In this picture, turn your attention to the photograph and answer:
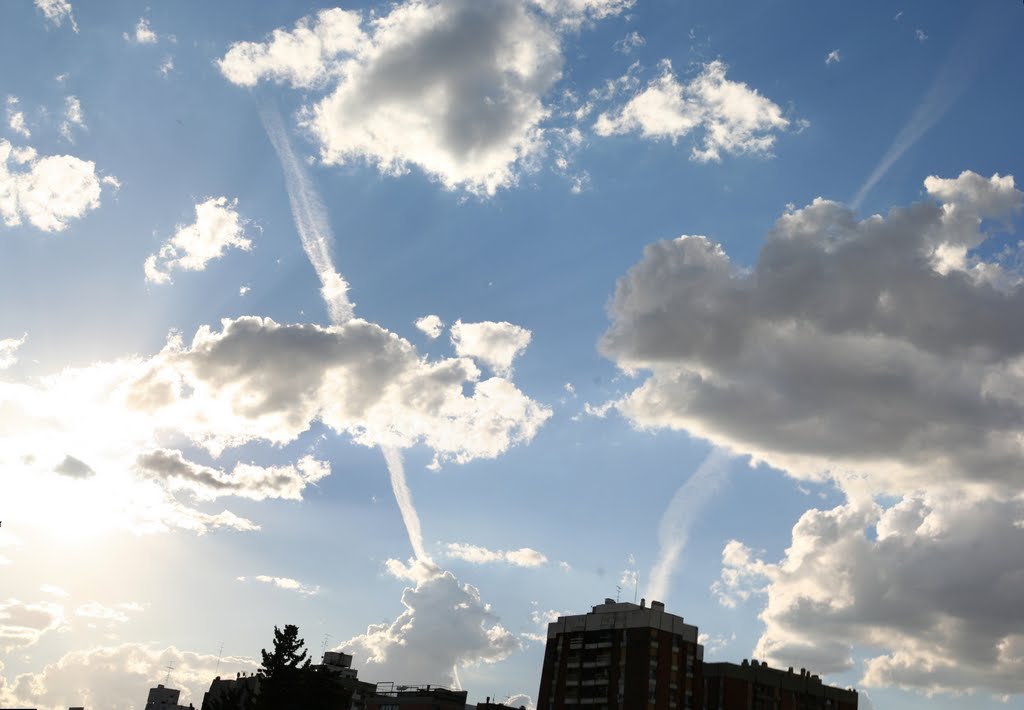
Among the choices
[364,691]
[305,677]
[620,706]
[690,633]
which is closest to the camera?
[305,677]

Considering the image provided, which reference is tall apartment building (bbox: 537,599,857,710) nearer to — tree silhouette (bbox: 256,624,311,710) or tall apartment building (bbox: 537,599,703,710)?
tall apartment building (bbox: 537,599,703,710)

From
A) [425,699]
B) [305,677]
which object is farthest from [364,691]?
[305,677]

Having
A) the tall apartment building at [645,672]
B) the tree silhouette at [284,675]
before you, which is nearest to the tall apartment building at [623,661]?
the tall apartment building at [645,672]

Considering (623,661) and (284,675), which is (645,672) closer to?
(623,661)

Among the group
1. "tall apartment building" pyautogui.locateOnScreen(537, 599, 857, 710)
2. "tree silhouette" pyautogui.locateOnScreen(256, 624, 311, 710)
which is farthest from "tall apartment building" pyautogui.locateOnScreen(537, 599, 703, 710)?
"tree silhouette" pyautogui.locateOnScreen(256, 624, 311, 710)

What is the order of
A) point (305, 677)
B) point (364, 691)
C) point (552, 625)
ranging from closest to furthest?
point (305, 677) < point (552, 625) < point (364, 691)

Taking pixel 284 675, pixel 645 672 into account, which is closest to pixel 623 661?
pixel 645 672

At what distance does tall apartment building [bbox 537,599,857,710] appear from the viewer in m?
122

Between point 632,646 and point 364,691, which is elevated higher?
point 632,646

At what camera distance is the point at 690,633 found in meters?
129

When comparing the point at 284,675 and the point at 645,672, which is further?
the point at 645,672

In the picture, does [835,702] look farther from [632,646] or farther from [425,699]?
[425,699]

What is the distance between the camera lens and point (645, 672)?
121688 mm

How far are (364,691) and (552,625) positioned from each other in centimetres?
3561
